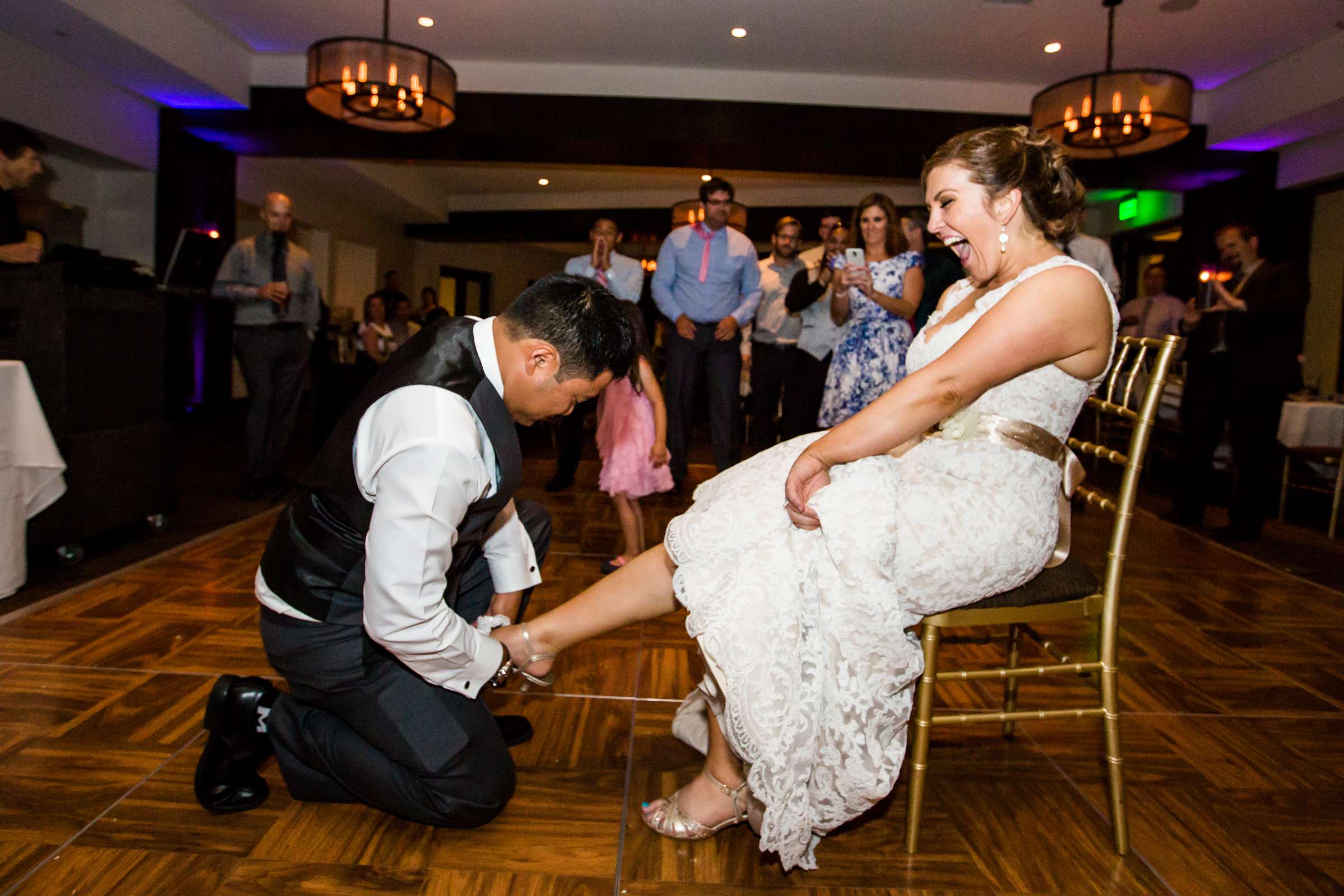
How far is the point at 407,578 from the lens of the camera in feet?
3.87

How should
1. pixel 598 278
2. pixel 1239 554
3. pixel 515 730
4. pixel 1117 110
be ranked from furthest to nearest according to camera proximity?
pixel 1117 110, pixel 598 278, pixel 1239 554, pixel 515 730

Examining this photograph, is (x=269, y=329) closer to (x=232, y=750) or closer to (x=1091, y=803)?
(x=232, y=750)

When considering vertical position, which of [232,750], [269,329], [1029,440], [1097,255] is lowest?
[232,750]

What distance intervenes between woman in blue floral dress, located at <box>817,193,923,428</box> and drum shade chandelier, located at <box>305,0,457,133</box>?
109 inches

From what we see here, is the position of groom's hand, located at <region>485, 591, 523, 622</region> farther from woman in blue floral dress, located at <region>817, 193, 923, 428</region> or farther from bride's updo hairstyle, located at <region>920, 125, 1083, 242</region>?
woman in blue floral dress, located at <region>817, 193, 923, 428</region>

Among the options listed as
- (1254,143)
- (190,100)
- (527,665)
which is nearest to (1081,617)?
(527,665)

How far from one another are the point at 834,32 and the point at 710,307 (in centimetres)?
292

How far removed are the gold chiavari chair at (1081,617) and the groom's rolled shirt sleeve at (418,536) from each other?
2.50ft

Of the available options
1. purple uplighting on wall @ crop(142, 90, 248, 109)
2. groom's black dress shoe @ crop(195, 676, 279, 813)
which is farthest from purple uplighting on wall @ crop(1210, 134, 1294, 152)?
purple uplighting on wall @ crop(142, 90, 248, 109)

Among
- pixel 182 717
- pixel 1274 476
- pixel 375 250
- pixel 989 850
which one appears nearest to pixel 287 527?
pixel 182 717

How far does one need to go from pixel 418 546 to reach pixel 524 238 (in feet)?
42.3

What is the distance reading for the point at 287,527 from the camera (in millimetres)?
1421

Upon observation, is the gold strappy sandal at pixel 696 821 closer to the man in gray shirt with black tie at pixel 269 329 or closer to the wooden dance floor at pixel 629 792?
the wooden dance floor at pixel 629 792

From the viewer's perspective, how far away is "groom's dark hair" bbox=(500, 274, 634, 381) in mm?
1275
